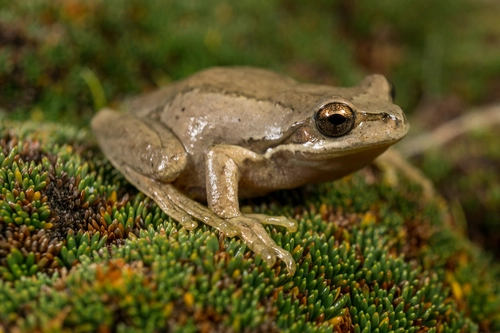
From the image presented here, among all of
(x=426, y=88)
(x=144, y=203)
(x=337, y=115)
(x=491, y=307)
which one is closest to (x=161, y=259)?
(x=144, y=203)

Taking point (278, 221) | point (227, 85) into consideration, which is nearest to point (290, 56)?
point (227, 85)

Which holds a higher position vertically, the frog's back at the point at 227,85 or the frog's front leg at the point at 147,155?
the frog's back at the point at 227,85

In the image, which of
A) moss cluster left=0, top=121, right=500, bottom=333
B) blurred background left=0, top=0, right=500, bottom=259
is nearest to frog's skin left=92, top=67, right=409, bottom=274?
moss cluster left=0, top=121, right=500, bottom=333

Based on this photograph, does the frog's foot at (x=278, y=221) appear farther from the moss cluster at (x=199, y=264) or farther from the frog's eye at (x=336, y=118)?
the frog's eye at (x=336, y=118)

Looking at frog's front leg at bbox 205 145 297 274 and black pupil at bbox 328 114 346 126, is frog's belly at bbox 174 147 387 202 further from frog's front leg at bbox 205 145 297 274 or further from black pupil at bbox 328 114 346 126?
black pupil at bbox 328 114 346 126

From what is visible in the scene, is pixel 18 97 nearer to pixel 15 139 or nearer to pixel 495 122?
pixel 15 139

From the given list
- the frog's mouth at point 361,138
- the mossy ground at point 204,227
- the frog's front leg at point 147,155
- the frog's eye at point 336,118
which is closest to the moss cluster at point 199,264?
the mossy ground at point 204,227

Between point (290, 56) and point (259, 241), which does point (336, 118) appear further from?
point (290, 56)
